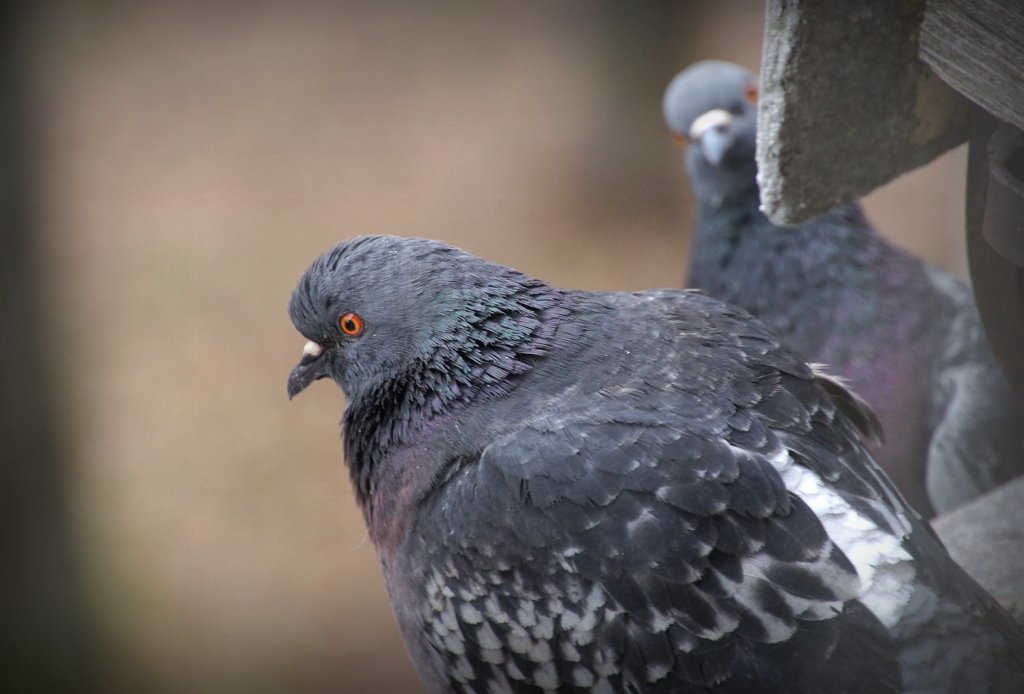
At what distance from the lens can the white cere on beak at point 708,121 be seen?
534cm

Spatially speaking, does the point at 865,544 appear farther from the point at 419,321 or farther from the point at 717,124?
the point at 717,124

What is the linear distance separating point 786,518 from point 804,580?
6.2 inches

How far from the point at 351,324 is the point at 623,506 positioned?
115 cm

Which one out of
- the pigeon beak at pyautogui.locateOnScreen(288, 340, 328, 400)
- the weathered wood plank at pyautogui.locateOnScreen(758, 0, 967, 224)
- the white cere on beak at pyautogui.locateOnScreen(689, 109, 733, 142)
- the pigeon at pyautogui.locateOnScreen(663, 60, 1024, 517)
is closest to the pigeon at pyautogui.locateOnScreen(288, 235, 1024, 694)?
the pigeon beak at pyautogui.locateOnScreen(288, 340, 328, 400)

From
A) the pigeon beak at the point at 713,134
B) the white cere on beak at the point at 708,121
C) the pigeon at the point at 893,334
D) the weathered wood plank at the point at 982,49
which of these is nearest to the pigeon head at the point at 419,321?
the weathered wood plank at the point at 982,49

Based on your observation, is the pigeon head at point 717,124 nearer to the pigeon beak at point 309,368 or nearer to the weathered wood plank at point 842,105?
the weathered wood plank at point 842,105

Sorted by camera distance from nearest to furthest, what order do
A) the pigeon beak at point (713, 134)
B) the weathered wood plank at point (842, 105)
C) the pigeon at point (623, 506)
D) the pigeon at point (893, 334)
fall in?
the pigeon at point (623, 506) < the weathered wood plank at point (842, 105) < the pigeon at point (893, 334) < the pigeon beak at point (713, 134)

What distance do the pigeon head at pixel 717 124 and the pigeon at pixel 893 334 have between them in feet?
0.88

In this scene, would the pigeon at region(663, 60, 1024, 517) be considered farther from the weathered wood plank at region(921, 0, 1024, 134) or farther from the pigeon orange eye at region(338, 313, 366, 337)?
the pigeon orange eye at region(338, 313, 366, 337)

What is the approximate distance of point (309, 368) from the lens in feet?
11.8

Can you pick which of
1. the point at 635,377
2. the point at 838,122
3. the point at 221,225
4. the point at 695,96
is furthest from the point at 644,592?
the point at 221,225

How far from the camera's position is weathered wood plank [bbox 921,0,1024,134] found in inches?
108

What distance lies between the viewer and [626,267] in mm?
9906

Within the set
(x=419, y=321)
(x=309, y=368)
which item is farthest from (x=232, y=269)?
(x=419, y=321)
